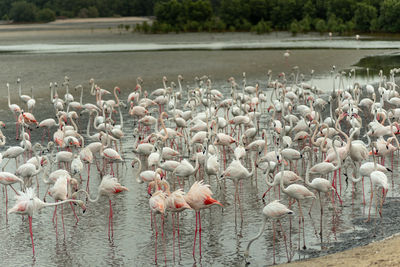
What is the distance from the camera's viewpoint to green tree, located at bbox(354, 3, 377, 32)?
52844 mm

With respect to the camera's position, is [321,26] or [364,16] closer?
[364,16]

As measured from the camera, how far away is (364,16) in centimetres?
5350

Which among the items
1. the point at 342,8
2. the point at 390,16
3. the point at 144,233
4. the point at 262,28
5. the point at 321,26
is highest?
the point at 342,8

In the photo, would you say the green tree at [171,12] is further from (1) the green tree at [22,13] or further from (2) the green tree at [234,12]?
(1) the green tree at [22,13]

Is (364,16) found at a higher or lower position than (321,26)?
higher

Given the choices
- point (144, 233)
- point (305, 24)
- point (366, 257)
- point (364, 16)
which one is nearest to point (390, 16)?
point (364, 16)

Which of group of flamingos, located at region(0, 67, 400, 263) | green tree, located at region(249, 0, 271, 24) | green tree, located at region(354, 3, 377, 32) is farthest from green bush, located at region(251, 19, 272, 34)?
group of flamingos, located at region(0, 67, 400, 263)

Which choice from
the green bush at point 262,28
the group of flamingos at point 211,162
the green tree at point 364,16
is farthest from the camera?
the green bush at point 262,28

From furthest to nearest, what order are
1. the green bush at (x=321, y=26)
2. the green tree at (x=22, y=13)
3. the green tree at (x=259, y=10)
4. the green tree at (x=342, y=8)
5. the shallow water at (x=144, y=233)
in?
the green tree at (x=22, y=13) < the green tree at (x=259, y=10) < the green tree at (x=342, y=8) < the green bush at (x=321, y=26) < the shallow water at (x=144, y=233)

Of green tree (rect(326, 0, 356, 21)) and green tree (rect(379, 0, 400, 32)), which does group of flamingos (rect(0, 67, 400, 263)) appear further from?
green tree (rect(326, 0, 356, 21))

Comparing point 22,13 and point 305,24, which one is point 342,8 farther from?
point 22,13

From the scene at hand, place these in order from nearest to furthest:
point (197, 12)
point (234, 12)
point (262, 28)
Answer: point (262, 28), point (234, 12), point (197, 12)

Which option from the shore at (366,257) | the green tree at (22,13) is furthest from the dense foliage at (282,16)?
the shore at (366,257)

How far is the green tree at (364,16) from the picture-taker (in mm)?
52844
